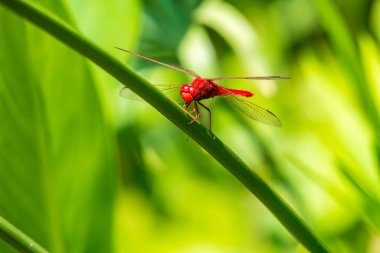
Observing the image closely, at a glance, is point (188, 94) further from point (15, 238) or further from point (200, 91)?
point (15, 238)

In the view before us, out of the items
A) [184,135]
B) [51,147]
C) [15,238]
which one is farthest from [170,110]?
[184,135]

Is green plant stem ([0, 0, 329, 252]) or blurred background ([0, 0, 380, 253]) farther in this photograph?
blurred background ([0, 0, 380, 253])

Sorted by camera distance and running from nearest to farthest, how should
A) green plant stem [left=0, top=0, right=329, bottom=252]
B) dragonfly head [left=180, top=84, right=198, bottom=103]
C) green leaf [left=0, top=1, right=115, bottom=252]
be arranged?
1. green plant stem [left=0, top=0, right=329, bottom=252]
2. green leaf [left=0, top=1, right=115, bottom=252]
3. dragonfly head [left=180, top=84, right=198, bottom=103]

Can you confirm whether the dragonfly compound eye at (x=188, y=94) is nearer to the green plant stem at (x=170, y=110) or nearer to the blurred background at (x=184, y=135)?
the blurred background at (x=184, y=135)

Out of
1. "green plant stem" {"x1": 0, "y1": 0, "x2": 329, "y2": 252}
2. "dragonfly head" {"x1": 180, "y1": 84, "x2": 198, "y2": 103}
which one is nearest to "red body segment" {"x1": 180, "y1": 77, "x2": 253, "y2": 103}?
"dragonfly head" {"x1": 180, "y1": 84, "x2": 198, "y2": 103}

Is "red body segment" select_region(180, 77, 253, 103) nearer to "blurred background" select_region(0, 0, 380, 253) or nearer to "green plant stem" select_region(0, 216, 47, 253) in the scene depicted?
"blurred background" select_region(0, 0, 380, 253)
